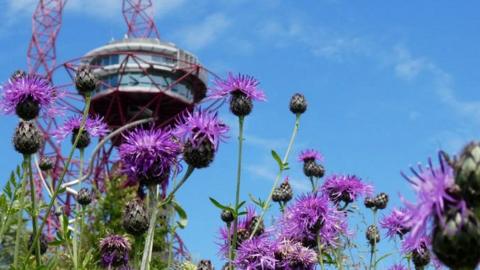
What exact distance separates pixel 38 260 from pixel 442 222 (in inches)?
Answer: 120

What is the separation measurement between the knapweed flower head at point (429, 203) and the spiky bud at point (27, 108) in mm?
3258

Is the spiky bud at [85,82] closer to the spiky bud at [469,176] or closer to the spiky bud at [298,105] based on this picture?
the spiky bud at [298,105]

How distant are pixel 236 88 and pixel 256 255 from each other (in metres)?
1.39

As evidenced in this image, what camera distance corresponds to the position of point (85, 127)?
520 cm

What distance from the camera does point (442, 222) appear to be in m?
1.73

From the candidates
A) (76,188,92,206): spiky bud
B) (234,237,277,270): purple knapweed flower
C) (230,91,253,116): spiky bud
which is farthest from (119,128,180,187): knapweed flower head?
(76,188,92,206): spiky bud

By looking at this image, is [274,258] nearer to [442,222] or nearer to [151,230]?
[151,230]

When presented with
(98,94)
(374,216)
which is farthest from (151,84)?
(374,216)

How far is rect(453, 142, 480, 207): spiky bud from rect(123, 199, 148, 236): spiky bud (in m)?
2.47

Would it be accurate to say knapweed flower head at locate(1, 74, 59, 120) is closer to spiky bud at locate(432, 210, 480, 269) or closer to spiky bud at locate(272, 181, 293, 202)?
spiky bud at locate(272, 181, 293, 202)

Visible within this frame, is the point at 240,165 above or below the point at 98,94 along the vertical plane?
below

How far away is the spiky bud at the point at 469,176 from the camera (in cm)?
177

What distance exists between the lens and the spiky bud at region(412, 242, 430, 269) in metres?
4.66

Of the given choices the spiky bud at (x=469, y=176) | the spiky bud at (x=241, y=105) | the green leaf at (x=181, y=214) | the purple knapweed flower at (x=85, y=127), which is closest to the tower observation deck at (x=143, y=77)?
the purple knapweed flower at (x=85, y=127)
